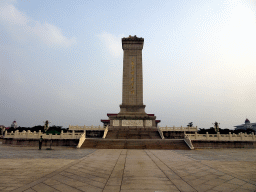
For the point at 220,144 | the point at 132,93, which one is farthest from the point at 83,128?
the point at 220,144

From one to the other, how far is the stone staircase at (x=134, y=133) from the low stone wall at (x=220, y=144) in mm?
6619

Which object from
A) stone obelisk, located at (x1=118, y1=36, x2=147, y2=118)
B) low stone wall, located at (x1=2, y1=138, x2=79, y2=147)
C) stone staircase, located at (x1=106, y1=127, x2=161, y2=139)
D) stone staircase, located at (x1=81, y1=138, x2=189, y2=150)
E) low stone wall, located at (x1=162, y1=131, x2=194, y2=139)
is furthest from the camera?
stone obelisk, located at (x1=118, y1=36, x2=147, y2=118)

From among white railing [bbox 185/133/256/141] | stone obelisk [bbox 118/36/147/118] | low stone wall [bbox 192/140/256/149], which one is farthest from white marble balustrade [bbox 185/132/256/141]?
stone obelisk [bbox 118/36/147/118]

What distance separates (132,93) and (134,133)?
389 inches

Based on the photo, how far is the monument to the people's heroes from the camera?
3064 centimetres

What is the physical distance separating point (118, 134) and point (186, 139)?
10.7m

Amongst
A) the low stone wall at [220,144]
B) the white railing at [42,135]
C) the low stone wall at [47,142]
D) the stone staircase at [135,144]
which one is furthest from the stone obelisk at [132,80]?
the low stone wall at [220,144]

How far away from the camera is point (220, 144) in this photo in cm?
1992

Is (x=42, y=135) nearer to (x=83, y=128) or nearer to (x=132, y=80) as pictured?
(x=83, y=128)

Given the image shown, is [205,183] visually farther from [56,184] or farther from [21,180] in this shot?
[21,180]

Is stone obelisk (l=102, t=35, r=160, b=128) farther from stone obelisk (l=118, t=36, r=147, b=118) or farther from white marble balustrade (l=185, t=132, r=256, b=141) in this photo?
white marble balustrade (l=185, t=132, r=256, b=141)

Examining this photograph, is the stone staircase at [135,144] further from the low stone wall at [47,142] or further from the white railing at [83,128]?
Result: the white railing at [83,128]

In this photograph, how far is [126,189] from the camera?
4.99 m

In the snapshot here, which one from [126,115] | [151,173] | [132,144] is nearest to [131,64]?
[126,115]
